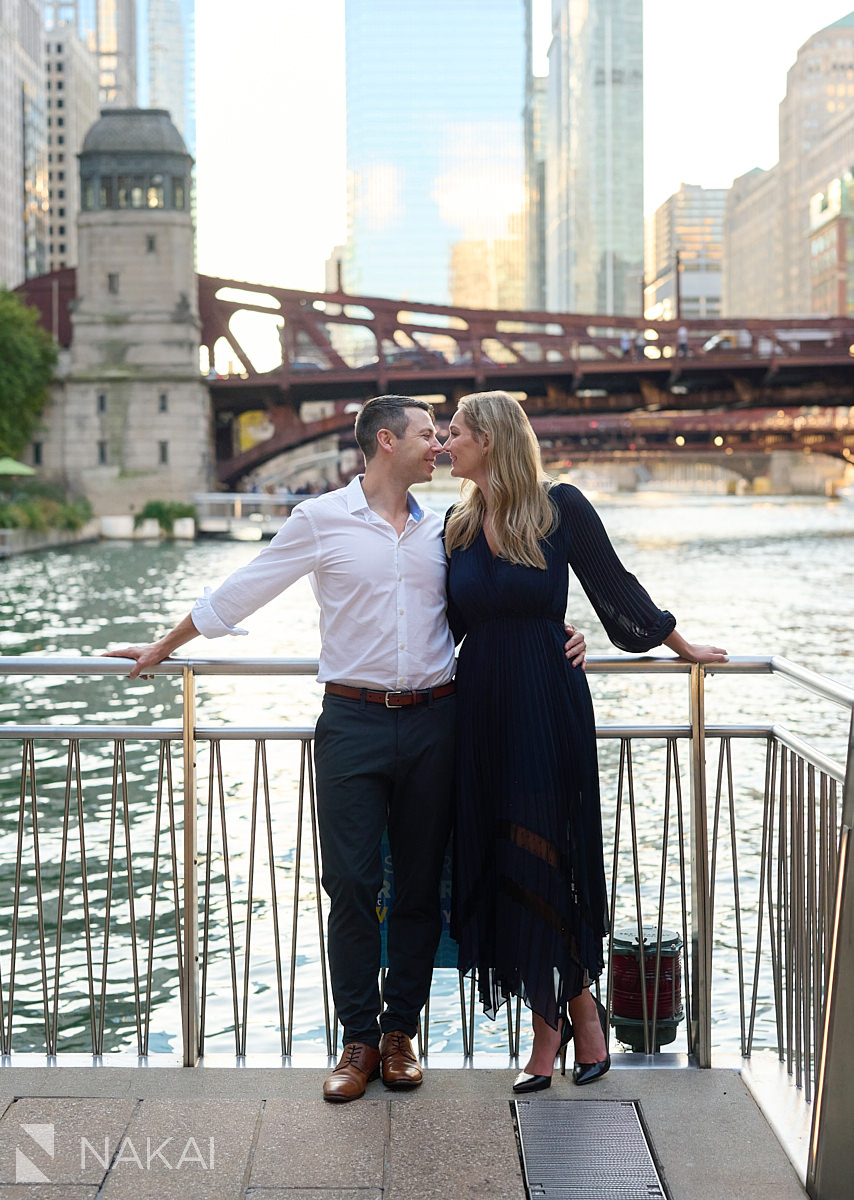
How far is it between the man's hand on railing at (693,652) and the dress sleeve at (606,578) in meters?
0.04

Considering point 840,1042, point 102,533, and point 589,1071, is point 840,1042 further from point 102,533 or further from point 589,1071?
point 102,533

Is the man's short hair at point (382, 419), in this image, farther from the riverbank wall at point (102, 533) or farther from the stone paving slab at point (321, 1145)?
the riverbank wall at point (102, 533)

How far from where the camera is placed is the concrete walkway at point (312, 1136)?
129 inches

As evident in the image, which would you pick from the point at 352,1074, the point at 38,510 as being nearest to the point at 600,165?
the point at 38,510

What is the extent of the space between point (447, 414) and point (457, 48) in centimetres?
12170

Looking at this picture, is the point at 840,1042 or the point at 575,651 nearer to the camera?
the point at 840,1042

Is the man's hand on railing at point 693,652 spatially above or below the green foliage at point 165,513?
below

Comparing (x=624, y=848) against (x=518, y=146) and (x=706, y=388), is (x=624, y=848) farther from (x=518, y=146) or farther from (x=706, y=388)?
(x=518, y=146)

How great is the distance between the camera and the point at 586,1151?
3.47 meters

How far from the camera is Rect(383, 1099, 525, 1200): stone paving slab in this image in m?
3.25

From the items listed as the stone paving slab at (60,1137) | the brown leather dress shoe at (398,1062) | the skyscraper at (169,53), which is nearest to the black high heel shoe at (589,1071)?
the brown leather dress shoe at (398,1062)

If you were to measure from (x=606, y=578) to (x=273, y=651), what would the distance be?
17.8 meters

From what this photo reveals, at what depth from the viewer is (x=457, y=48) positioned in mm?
169625

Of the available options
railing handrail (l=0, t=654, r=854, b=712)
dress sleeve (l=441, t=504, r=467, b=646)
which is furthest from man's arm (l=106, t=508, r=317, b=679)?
dress sleeve (l=441, t=504, r=467, b=646)
